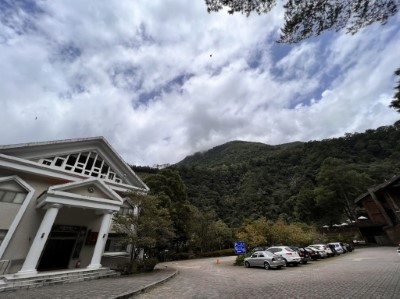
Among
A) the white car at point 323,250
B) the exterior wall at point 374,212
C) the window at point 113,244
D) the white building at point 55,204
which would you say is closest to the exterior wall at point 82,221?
the white building at point 55,204

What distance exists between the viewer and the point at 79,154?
1745 cm

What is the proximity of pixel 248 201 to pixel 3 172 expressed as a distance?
239 ft

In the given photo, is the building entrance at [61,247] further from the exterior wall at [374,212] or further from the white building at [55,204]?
the exterior wall at [374,212]

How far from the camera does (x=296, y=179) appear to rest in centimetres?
8112

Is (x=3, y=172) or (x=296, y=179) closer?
(x=3, y=172)

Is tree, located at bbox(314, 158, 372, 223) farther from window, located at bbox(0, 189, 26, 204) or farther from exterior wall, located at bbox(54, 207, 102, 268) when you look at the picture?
window, located at bbox(0, 189, 26, 204)

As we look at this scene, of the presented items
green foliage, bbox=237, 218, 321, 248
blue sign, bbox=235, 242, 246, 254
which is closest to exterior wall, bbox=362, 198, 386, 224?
green foliage, bbox=237, 218, 321, 248

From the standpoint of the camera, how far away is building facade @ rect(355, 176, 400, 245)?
102ft

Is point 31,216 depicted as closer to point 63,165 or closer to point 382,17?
point 63,165

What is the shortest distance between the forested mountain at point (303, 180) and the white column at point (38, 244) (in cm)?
5318

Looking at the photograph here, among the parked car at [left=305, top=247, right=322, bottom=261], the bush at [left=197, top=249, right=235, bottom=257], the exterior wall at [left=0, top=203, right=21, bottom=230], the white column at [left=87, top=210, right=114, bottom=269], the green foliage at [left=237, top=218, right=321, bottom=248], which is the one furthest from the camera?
the bush at [left=197, top=249, right=235, bottom=257]

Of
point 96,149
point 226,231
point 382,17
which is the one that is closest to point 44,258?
point 96,149

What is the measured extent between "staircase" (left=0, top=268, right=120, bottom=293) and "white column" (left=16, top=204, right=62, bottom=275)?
459mm

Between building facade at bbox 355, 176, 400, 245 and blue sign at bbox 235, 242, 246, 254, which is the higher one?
building facade at bbox 355, 176, 400, 245
